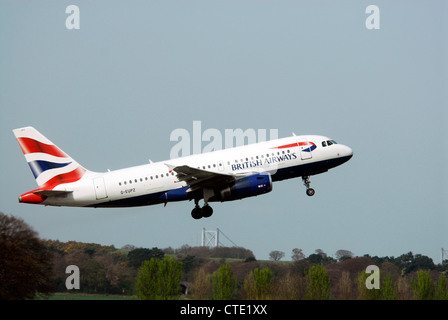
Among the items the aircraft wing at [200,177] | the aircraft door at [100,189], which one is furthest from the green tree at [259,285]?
the aircraft door at [100,189]

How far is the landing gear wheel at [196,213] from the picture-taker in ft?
230

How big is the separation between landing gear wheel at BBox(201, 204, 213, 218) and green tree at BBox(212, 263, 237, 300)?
8.41 metres

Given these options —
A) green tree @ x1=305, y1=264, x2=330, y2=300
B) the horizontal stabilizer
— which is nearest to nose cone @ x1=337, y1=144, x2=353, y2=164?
green tree @ x1=305, y1=264, x2=330, y2=300

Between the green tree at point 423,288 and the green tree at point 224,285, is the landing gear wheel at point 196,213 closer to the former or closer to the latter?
the green tree at point 224,285

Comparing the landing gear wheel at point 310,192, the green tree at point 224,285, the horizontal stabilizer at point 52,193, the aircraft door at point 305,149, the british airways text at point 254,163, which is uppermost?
the aircraft door at point 305,149

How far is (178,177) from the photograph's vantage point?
6606 centimetres

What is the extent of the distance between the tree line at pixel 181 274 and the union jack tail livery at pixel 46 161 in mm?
3996

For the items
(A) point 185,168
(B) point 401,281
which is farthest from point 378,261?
(A) point 185,168

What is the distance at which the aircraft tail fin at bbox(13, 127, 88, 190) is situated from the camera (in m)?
68.7

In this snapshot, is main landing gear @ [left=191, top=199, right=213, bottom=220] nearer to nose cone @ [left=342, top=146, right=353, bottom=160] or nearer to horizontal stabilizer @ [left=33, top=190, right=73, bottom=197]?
horizontal stabilizer @ [left=33, top=190, right=73, bottom=197]

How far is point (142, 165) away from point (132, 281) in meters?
18.4

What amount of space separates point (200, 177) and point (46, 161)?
41.2ft

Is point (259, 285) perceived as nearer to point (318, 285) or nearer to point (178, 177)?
point (318, 285)
